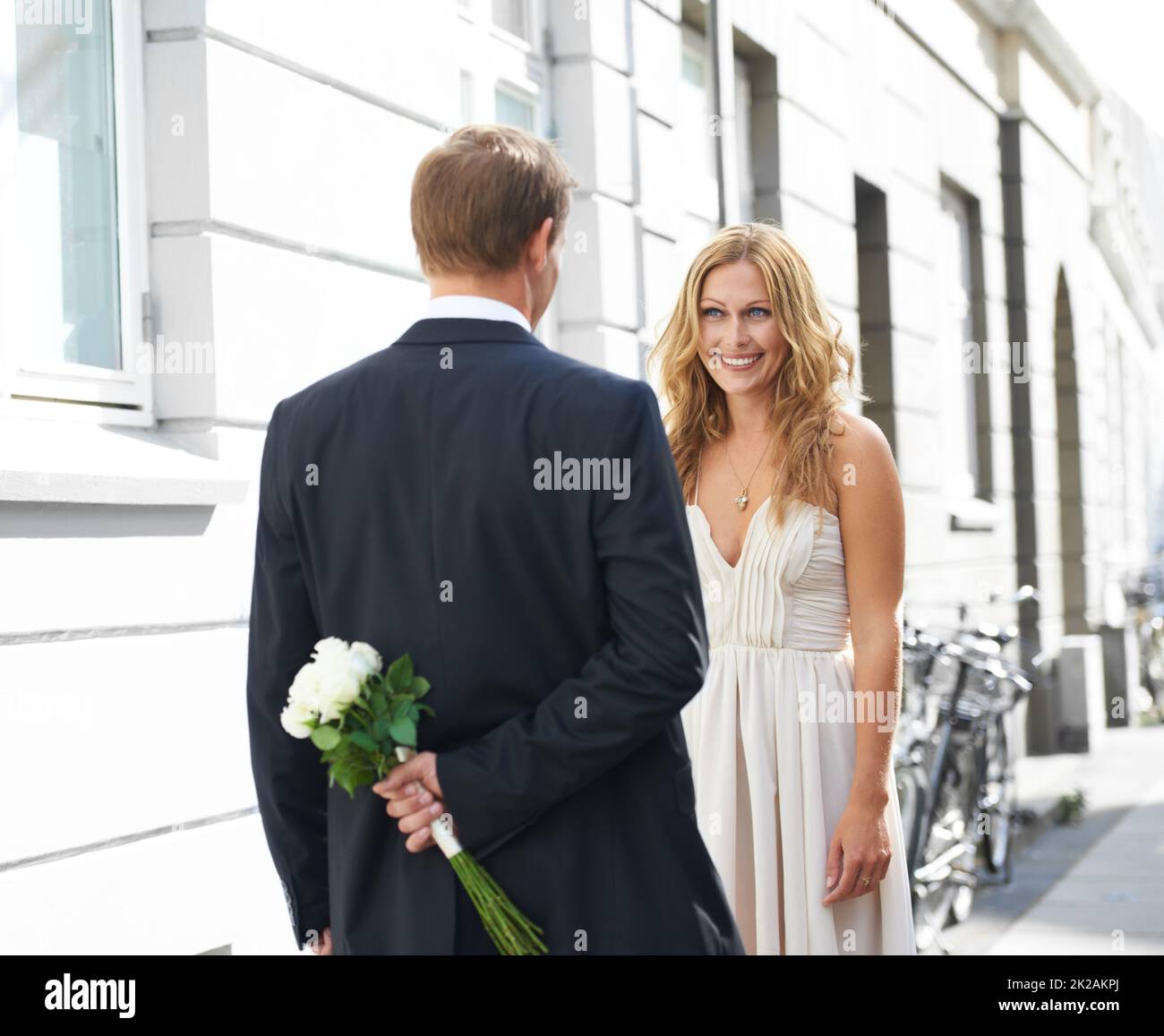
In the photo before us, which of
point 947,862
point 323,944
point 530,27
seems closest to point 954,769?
point 947,862

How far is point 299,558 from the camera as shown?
2178 mm

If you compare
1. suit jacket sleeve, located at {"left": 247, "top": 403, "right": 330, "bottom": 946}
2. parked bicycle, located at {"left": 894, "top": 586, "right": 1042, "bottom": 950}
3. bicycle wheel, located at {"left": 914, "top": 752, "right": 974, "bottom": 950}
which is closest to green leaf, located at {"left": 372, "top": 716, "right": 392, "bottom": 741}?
suit jacket sleeve, located at {"left": 247, "top": 403, "right": 330, "bottom": 946}

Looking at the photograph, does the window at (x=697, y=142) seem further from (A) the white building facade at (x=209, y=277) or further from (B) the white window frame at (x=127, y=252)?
(B) the white window frame at (x=127, y=252)

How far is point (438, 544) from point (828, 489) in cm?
116

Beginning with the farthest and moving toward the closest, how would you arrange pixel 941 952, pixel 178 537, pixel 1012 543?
1. pixel 1012 543
2. pixel 941 952
3. pixel 178 537

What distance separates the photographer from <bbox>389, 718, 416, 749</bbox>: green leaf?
6.49ft

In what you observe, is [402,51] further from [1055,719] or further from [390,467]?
[1055,719]

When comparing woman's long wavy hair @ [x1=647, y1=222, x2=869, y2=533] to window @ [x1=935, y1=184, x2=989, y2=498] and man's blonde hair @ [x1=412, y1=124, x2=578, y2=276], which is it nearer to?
man's blonde hair @ [x1=412, y1=124, x2=578, y2=276]

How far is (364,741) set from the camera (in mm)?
1990

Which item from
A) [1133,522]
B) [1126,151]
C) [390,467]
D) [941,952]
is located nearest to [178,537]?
[390,467]

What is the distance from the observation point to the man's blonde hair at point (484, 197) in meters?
2.06

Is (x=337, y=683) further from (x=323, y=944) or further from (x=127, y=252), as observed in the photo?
(x=127, y=252)

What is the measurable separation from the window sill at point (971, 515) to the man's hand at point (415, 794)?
29.7ft
